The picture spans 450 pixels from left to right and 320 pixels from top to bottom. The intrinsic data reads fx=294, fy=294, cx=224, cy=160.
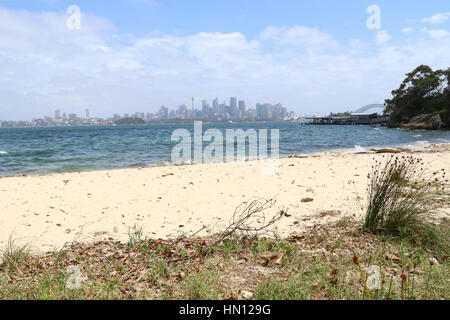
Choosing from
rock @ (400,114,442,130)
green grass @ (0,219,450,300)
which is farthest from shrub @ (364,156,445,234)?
rock @ (400,114,442,130)

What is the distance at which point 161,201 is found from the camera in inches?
265

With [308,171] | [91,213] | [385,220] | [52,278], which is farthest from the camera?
[308,171]

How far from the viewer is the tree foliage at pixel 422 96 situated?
52844 millimetres

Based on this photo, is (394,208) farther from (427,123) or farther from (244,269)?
(427,123)

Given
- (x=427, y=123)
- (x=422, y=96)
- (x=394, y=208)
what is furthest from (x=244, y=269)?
(x=422, y=96)

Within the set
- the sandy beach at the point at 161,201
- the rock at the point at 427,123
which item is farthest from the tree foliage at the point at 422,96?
the sandy beach at the point at 161,201

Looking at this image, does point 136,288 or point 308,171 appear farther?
point 308,171

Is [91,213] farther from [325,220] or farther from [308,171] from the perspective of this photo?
[308,171]

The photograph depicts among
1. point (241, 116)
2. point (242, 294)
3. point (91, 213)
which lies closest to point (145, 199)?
point (91, 213)

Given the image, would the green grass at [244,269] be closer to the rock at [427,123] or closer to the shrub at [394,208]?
the shrub at [394,208]

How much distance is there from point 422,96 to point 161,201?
2560 inches

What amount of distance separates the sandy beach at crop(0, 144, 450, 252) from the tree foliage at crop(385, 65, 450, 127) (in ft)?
176

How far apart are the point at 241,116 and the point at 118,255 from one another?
167 metres

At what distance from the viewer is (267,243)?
3873mm
